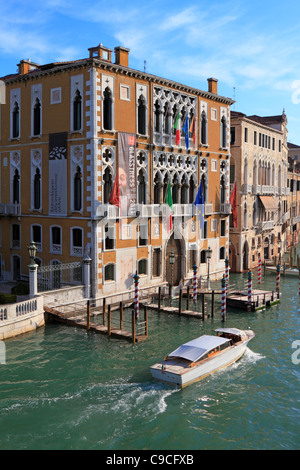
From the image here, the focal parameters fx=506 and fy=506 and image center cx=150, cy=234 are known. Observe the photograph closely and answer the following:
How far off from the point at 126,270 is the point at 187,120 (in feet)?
34.8

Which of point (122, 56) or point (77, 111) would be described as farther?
point (122, 56)

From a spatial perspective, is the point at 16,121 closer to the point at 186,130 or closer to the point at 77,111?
the point at 77,111

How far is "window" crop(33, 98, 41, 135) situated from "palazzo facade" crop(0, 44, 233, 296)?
58 mm

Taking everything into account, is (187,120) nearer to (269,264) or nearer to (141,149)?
(141,149)

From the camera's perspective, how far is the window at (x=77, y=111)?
26.3 m

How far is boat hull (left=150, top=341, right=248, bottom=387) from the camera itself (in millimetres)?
16545

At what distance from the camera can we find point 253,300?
28.6 meters

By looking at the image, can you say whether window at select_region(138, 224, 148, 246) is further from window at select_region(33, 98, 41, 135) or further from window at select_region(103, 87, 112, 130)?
window at select_region(33, 98, 41, 135)

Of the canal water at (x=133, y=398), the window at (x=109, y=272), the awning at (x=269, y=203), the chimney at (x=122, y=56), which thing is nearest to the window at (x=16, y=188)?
the window at (x=109, y=272)

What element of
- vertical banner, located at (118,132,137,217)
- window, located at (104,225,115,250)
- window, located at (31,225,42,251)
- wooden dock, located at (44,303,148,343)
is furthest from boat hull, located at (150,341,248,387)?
window, located at (31,225,42,251)

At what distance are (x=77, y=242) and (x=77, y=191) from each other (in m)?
2.70

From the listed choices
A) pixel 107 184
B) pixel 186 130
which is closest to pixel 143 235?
pixel 107 184

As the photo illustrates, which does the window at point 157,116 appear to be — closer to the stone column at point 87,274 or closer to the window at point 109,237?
the window at point 109,237

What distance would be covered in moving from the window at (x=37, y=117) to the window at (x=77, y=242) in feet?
21.0
